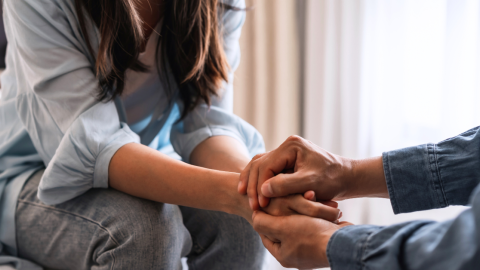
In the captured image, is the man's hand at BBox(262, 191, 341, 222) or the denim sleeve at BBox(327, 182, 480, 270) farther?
the man's hand at BBox(262, 191, 341, 222)

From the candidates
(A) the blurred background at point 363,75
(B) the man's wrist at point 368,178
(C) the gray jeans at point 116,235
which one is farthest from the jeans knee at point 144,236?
(A) the blurred background at point 363,75

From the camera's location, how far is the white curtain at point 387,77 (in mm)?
1173

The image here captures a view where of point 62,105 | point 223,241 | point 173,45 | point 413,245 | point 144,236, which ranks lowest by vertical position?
point 223,241

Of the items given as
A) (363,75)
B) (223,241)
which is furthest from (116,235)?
(363,75)

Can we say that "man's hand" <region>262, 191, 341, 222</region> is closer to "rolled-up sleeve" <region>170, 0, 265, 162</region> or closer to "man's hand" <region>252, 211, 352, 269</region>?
"man's hand" <region>252, 211, 352, 269</region>

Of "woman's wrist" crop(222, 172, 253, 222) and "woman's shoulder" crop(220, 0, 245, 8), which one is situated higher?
"woman's shoulder" crop(220, 0, 245, 8)

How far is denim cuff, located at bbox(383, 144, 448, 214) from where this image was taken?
0.67 metres

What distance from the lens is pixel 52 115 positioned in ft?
2.54

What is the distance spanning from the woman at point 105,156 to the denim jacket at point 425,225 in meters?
0.15

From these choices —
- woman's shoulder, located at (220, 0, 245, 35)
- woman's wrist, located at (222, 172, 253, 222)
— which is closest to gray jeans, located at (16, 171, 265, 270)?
woman's wrist, located at (222, 172, 253, 222)

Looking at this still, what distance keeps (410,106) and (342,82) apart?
0.88 ft

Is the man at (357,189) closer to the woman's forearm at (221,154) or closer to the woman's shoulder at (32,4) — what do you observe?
the woman's forearm at (221,154)

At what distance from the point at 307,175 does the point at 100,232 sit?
1.33 feet

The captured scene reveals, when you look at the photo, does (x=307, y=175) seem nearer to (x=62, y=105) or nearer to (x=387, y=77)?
(x=62, y=105)
